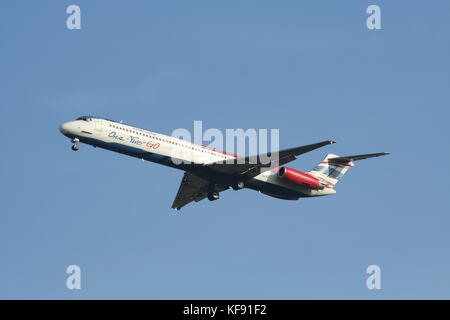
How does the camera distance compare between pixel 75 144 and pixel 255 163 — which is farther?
pixel 255 163

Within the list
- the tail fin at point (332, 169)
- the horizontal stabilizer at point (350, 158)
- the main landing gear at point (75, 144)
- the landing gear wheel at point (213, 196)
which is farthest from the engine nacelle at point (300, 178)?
the main landing gear at point (75, 144)

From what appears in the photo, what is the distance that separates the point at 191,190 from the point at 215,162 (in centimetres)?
624

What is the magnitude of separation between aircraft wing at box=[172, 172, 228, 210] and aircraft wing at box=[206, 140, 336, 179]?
342 centimetres

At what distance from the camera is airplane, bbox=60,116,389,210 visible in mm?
46750

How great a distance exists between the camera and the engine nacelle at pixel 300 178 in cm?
5034

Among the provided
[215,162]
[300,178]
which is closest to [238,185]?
[215,162]

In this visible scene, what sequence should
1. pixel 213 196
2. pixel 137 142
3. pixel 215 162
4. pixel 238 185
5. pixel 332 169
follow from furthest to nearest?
pixel 332 169, pixel 213 196, pixel 238 185, pixel 215 162, pixel 137 142

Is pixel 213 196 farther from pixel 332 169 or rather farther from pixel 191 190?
pixel 332 169

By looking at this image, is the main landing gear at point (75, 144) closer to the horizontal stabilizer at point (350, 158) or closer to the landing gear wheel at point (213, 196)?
the landing gear wheel at point (213, 196)

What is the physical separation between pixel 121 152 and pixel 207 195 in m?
8.74

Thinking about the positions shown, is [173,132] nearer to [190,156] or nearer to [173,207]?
[190,156]

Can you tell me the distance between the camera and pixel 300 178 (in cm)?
5088

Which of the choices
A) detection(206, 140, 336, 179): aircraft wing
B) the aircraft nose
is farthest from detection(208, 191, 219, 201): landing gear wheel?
the aircraft nose

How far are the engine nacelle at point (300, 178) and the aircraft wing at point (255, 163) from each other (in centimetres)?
108
